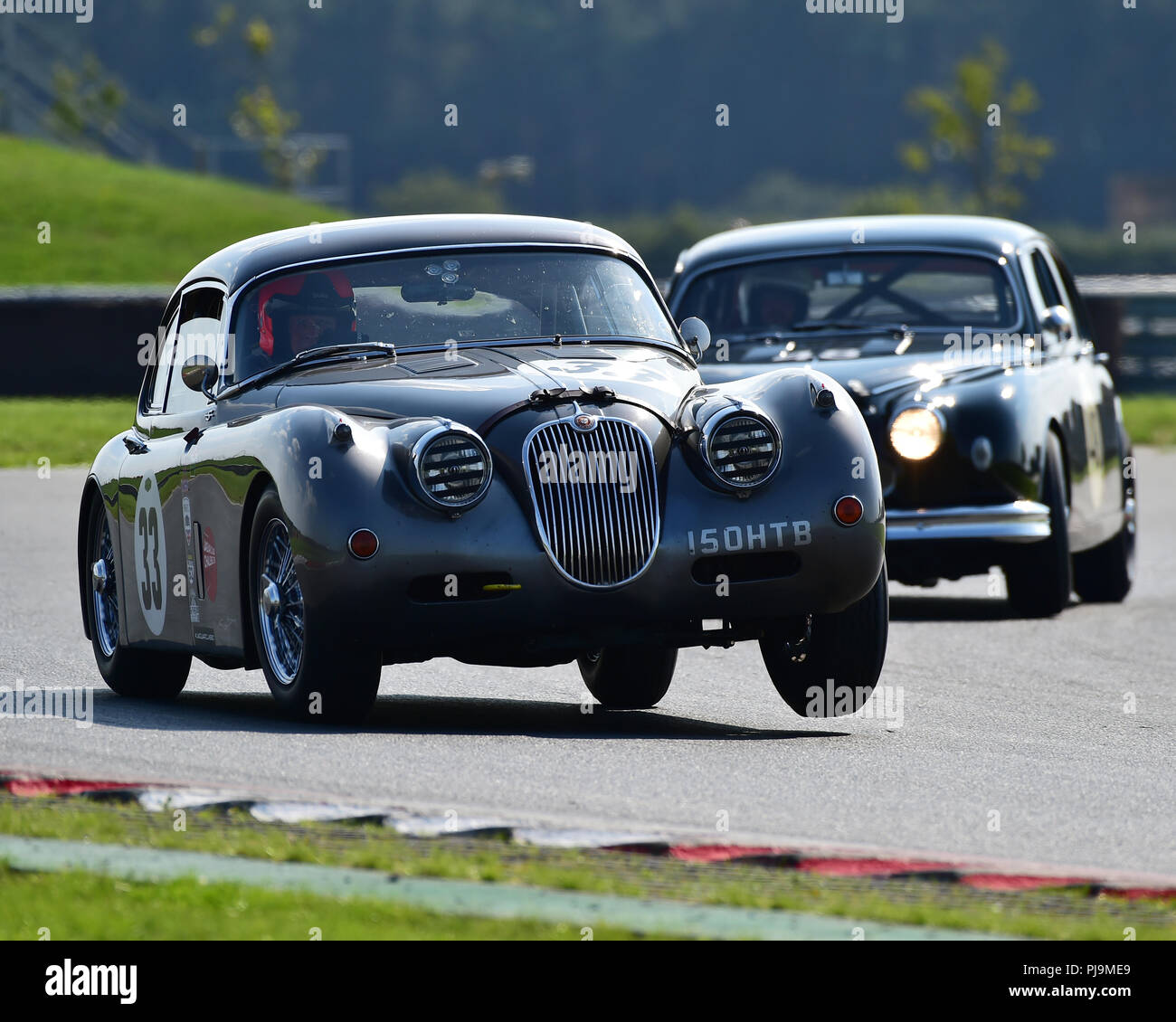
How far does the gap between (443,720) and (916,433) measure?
386cm

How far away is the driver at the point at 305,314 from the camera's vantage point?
7973mm

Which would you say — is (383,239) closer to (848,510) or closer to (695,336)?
(695,336)

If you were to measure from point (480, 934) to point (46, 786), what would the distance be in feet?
6.12

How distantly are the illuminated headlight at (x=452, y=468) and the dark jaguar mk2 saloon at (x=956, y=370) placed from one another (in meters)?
4.16

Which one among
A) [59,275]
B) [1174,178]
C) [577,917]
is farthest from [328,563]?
[1174,178]

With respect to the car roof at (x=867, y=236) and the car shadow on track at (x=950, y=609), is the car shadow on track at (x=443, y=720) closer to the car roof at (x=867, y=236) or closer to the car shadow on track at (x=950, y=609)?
the car shadow on track at (x=950, y=609)

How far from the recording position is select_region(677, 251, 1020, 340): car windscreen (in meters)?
11.9

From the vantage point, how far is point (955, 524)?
35.7 ft

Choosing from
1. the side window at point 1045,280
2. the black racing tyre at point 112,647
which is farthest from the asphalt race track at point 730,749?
the side window at point 1045,280
